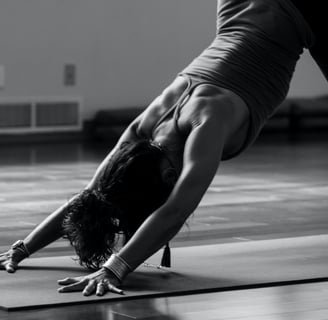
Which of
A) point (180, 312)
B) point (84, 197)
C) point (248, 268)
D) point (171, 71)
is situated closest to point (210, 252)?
point (248, 268)

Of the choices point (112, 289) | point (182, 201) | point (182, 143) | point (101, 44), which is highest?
point (101, 44)

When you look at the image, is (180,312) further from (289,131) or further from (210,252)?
(289,131)

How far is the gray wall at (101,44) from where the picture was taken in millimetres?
8648

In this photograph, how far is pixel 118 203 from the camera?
10.8 feet

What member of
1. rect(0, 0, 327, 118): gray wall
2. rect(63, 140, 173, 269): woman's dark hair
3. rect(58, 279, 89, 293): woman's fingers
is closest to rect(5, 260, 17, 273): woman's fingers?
rect(63, 140, 173, 269): woman's dark hair

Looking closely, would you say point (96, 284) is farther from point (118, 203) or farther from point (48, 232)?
point (48, 232)

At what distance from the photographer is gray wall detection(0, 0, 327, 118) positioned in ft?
28.4

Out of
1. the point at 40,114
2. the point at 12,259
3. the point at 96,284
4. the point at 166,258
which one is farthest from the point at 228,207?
the point at 40,114

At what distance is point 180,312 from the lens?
294 cm

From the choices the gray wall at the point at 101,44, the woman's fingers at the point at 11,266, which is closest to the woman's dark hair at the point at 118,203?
the woman's fingers at the point at 11,266

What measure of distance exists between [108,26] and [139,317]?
641 centimetres

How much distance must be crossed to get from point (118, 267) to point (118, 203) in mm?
223

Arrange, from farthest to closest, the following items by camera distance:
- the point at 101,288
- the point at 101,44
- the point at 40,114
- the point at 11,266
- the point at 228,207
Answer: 1. the point at 101,44
2. the point at 40,114
3. the point at 228,207
4. the point at 11,266
5. the point at 101,288

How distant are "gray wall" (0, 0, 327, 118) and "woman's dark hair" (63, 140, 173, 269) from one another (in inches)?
213
